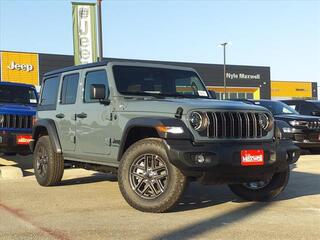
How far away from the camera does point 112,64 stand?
779 cm

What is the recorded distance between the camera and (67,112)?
8.55 meters

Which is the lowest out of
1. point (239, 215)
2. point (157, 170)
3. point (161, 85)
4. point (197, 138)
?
point (239, 215)

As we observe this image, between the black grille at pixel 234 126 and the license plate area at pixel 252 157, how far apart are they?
0.81ft

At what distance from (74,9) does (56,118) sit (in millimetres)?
11061

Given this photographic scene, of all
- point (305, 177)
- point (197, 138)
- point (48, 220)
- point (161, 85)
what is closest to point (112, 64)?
point (161, 85)

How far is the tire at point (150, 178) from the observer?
640 cm

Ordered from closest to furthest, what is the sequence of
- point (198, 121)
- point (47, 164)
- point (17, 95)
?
point (198, 121) → point (47, 164) → point (17, 95)

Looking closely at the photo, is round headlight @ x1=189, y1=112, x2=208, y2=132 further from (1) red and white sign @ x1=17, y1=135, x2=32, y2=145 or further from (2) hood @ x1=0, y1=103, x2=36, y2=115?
(2) hood @ x1=0, y1=103, x2=36, y2=115

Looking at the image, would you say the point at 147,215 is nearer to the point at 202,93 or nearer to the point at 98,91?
the point at 98,91

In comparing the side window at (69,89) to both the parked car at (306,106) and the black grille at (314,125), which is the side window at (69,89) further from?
the parked car at (306,106)

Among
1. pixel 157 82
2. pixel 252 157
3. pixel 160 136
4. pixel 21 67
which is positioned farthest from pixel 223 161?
pixel 21 67

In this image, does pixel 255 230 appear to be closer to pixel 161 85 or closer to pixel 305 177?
pixel 161 85

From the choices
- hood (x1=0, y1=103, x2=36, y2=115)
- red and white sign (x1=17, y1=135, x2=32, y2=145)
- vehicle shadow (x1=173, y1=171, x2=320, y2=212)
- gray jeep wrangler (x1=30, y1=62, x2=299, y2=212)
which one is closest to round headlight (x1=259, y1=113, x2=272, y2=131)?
gray jeep wrangler (x1=30, y1=62, x2=299, y2=212)

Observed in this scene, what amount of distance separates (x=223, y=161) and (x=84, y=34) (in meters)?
13.7
